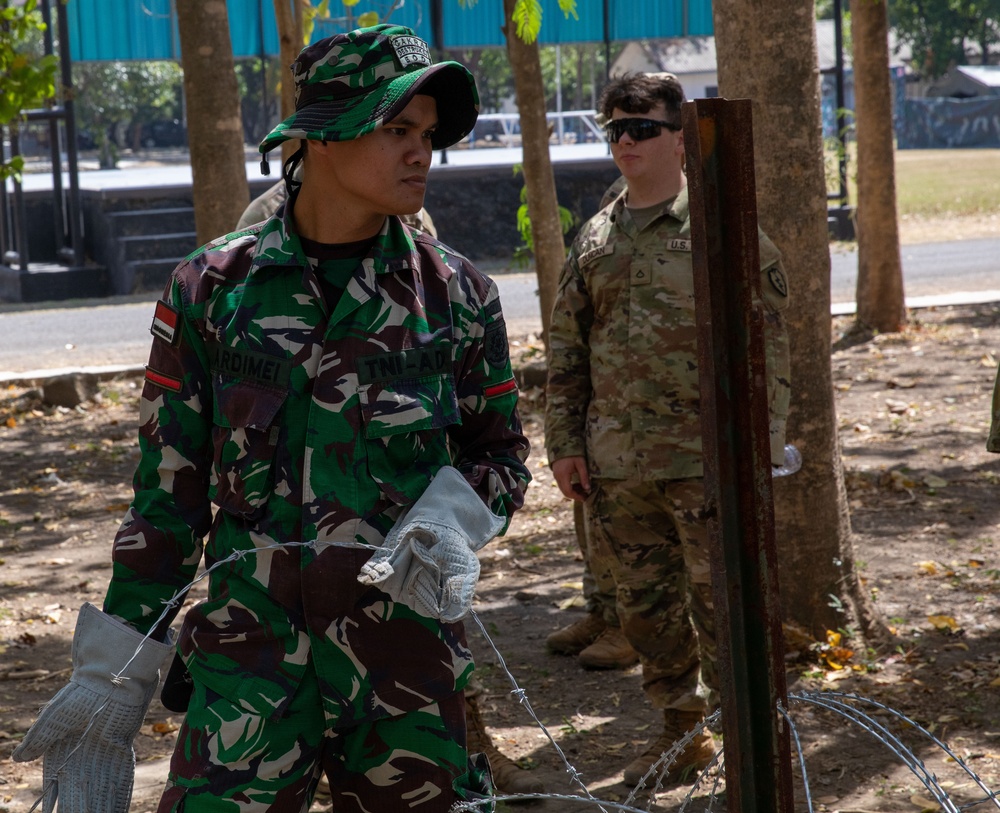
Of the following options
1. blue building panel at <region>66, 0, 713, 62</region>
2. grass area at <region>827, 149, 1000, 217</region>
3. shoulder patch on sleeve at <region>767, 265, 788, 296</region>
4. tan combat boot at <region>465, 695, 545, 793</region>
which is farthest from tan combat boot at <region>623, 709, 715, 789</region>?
blue building panel at <region>66, 0, 713, 62</region>

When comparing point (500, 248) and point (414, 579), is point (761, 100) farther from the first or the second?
point (500, 248)

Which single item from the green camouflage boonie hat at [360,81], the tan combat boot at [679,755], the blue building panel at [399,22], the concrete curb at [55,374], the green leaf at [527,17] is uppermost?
the blue building panel at [399,22]

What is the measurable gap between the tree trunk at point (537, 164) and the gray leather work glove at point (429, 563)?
20.0ft

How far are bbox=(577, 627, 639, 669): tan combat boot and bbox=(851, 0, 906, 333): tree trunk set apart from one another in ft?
23.2

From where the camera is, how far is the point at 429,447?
2.34 metres

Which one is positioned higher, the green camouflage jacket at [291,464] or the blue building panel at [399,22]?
the blue building panel at [399,22]

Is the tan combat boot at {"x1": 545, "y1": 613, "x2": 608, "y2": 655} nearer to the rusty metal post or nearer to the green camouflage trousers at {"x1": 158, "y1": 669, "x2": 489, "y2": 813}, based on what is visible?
the green camouflage trousers at {"x1": 158, "y1": 669, "x2": 489, "y2": 813}

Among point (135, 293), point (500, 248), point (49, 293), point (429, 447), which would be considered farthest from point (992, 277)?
point (429, 447)

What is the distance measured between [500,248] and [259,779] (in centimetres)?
1709

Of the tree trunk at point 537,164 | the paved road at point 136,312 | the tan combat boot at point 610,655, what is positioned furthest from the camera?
the paved road at point 136,312

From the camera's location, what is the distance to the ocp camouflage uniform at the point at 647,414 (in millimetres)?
3760

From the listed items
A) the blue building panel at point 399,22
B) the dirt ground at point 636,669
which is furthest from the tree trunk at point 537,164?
the blue building panel at point 399,22

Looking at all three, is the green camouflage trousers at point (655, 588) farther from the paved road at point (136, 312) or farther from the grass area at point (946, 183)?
the grass area at point (946, 183)

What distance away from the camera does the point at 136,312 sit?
49.4 feet
